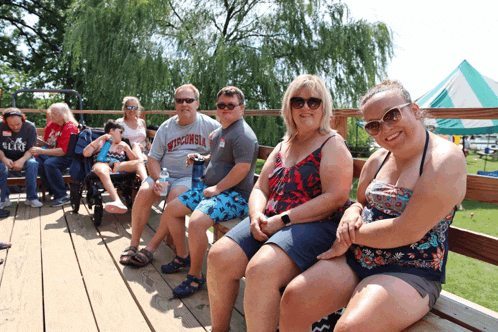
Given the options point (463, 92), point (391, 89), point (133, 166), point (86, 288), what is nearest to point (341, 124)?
point (391, 89)

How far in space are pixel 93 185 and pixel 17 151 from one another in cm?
133

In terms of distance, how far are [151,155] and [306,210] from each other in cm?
182

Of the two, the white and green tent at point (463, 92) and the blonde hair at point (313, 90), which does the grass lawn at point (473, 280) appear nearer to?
the blonde hair at point (313, 90)

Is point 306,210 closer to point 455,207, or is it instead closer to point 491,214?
point 455,207

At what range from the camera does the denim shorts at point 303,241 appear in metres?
1.57

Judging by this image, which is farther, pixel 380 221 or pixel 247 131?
pixel 247 131

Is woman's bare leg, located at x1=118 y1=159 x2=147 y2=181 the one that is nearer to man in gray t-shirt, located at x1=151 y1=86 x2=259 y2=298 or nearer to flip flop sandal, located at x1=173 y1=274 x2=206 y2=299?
man in gray t-shirt, located at x1=151 y1=86 x2=259 y2=298

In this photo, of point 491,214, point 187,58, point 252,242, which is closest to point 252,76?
point 187,58

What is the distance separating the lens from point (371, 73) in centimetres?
1017

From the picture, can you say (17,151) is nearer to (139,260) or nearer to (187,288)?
(139,260)

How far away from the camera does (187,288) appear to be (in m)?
2.30

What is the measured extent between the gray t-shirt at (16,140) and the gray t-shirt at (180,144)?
2256mm

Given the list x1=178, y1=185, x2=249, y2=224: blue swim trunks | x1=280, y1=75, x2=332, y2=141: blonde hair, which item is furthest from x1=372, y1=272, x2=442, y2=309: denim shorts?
x1=178, y1=185, x2=249, y2=224: blue swim trunks

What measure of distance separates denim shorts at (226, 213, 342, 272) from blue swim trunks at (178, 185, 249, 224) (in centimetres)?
55
